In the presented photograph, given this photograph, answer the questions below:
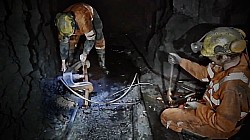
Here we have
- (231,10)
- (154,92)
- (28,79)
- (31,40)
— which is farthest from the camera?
(154,92)

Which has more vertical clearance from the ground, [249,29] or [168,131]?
[249,29]

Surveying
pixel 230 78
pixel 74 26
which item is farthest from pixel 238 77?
pixel 74 26

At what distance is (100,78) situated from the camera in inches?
219

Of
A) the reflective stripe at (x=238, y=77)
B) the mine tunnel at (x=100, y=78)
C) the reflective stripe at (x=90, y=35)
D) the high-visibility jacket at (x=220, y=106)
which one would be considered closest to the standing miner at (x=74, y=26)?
the reflective stripe at (x=90, y=35)

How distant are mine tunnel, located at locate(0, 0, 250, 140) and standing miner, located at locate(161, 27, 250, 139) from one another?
49cm

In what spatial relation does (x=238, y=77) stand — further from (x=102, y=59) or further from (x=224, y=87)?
(x=102, y=59)

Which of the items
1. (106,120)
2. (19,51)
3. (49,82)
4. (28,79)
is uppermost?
(19,51)

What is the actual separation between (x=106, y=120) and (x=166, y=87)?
143 centimetres

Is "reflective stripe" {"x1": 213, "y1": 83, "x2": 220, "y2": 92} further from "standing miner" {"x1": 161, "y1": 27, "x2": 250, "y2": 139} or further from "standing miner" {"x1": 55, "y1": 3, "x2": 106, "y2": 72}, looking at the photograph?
"standing miner" {"x1": 55, "y1": 3, "x2": 106, "y2": 72}

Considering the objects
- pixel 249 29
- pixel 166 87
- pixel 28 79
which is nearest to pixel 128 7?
pixel 166 87

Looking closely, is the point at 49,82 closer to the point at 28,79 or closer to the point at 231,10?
the point at 28,79

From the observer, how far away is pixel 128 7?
865 cm

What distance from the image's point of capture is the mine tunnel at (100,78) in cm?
233

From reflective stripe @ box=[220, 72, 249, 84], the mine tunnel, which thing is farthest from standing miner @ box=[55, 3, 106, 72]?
reflective stripe @ box=[220, 72, 249, 84]
